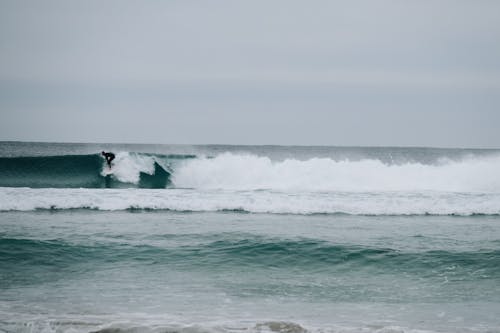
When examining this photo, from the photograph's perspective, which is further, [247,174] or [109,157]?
[247,174]

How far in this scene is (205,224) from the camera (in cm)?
1454

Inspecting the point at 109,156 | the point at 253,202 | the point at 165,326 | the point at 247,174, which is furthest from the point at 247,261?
the point at 109,156

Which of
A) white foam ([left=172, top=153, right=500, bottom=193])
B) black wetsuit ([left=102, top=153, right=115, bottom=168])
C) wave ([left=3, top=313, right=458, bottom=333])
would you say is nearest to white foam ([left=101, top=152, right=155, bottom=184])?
black wetsuit ([left=102, top=153, right=115, bottom=168])

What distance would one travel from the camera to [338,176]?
25547 millimetres

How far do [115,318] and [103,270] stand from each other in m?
3.07

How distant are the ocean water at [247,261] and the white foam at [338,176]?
20.2ft

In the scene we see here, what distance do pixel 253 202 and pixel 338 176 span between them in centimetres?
910

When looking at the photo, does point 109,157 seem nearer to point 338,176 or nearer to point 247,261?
point 338,176

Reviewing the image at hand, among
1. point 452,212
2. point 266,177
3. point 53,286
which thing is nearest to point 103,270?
point 53,286

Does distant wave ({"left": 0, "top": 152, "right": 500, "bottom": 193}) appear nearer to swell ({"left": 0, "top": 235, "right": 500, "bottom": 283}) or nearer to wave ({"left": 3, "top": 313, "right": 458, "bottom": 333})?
swell ({"left": 0, "top": 235, "right": 500, "bottom": 283})

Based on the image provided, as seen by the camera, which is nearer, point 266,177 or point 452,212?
point 452,212

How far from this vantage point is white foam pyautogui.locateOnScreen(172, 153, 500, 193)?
82.4 feet

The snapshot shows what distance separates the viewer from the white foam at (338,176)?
25.1m

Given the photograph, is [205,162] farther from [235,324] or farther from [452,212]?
[235,324]
